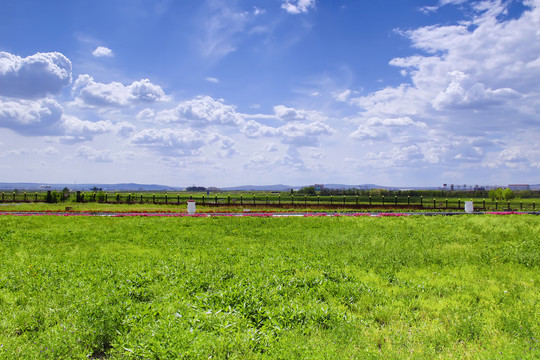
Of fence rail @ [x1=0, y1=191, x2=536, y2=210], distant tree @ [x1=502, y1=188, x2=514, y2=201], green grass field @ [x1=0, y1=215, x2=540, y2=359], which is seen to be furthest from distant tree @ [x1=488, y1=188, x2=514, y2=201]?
green grass field @ [x1=0, y1=215, x2=540, y2=359]

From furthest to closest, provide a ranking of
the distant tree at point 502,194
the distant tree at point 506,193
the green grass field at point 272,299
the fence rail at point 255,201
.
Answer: the distant tree at point 502,194 < the distant tree at point 506,193 < the fence rail at point 255,201 < the green grass field at point 272,299

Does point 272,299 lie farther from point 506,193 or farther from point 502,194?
point 502,194

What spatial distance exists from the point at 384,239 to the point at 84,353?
11858 millimetres

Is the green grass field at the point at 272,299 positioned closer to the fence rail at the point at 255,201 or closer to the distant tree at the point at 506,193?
the fence rail at the point at 255,201

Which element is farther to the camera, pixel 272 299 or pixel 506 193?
pixel 506 193

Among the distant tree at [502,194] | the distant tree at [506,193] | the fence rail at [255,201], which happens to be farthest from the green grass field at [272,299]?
the distant tree at [502,194]

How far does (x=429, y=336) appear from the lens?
213 inches

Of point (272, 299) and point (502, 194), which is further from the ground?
point (502, 194)

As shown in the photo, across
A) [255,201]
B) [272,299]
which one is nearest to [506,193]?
[255,201]

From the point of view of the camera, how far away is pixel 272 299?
6672 millimetres

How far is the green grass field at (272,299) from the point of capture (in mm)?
4953

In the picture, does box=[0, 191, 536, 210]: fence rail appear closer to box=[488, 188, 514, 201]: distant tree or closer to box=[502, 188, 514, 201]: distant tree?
box=[502, 188, 514, 201]: distant tree

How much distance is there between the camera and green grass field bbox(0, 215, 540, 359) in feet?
16.3

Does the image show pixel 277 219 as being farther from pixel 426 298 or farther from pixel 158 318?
pixel 158 318
